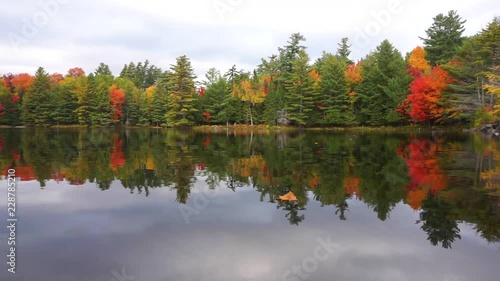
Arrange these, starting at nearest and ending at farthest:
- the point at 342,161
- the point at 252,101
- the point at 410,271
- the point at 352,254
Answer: the point at 410,271 < the point at 352,254 < the point at 342,161 < the point at 252,101

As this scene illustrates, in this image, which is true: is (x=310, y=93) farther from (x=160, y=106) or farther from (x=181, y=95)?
(x=160, y=106)

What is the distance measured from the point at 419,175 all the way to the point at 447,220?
5246 mm

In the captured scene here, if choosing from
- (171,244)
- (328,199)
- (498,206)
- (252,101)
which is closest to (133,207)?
(171,244)

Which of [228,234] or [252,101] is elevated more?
[252,101]

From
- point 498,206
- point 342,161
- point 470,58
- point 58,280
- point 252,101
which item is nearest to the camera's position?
point 58,280

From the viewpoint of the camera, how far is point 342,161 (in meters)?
16.4

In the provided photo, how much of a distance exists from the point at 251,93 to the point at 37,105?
1657 inches

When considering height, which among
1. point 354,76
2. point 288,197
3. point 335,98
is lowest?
point 288,197

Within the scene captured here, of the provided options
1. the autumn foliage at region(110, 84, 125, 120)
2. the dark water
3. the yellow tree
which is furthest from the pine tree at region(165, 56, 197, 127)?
the dark water

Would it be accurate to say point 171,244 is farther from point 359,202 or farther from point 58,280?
point 359,202

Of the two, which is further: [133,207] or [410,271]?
[133,207]

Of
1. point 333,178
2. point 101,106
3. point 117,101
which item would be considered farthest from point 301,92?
point 333,178

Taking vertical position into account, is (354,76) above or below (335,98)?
above

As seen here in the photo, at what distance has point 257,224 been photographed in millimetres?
7730
